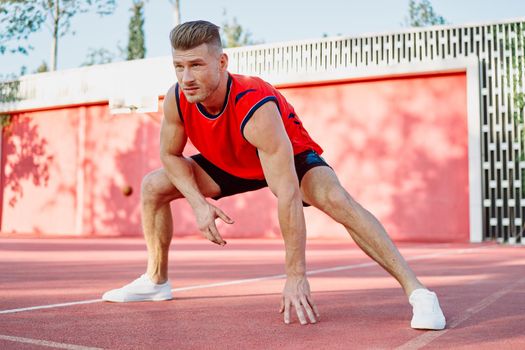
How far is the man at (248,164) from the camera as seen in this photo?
2.60 metres

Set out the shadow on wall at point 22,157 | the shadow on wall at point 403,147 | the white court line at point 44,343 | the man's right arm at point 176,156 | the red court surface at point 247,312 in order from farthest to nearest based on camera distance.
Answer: the shadow on wall at point 22,157
the shadow on wall at point 403,147
the man's right arm at point 176,156
the red court surface at point 247,312
the white court line at point 44,343

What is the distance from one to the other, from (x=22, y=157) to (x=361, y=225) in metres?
14.7

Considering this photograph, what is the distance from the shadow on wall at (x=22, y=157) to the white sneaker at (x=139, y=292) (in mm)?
13101

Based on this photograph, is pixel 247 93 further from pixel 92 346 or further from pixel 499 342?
pixel 499 342

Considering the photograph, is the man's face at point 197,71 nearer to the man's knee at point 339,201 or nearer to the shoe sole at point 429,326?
the man's knee at point 339,201

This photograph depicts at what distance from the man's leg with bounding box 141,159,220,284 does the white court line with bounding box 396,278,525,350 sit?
123 cm

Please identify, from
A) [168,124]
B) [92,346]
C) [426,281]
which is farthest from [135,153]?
[92,346]

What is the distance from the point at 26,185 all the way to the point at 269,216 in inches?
258

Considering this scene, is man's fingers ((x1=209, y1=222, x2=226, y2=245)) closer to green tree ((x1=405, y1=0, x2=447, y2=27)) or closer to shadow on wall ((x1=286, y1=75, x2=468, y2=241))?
shadow on wall ((x1=286, y1=75, x2=468, y2=241))

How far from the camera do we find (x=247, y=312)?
2.97m

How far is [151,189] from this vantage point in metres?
3.16

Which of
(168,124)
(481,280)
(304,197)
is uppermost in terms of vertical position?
(168,124)

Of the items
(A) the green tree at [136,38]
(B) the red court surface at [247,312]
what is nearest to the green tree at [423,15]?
(A) the green tree at [136,38]

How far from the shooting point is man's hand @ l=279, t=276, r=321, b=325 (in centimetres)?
257
